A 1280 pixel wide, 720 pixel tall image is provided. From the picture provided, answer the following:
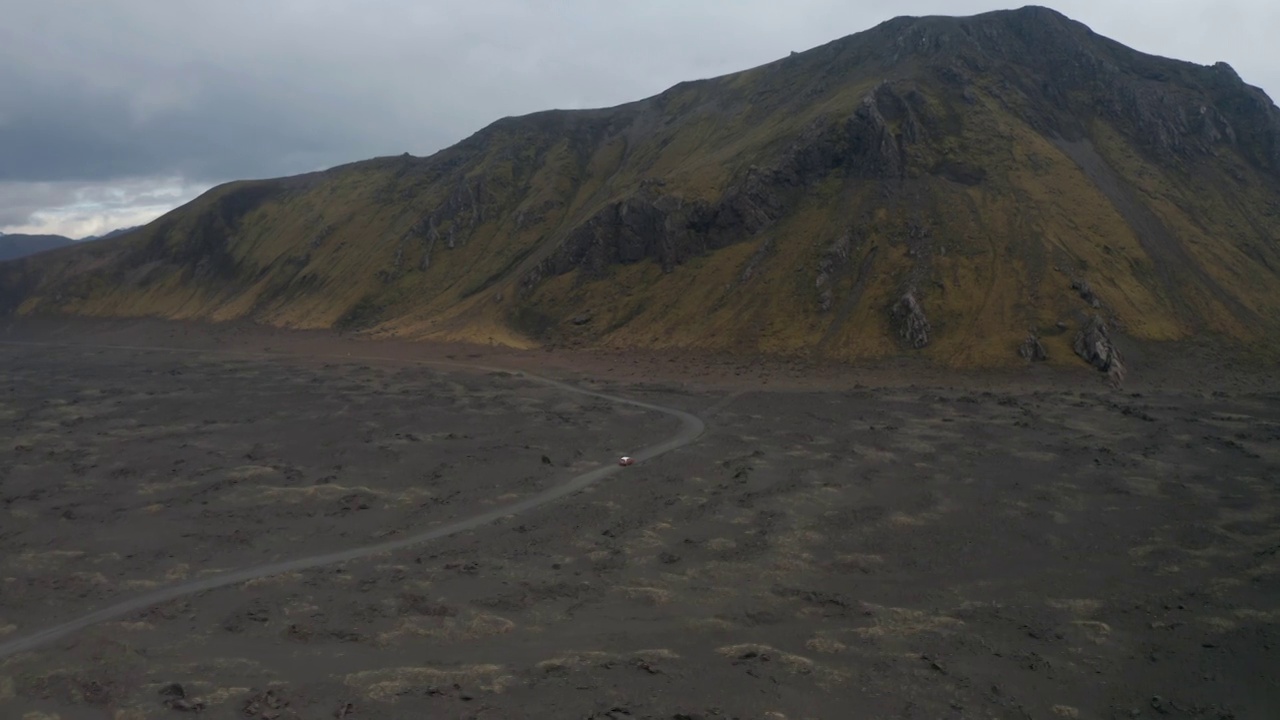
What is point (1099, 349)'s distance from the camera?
5066 centimetres

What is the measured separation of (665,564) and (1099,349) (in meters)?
39.9

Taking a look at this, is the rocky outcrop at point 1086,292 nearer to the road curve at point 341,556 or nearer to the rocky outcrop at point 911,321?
the rocky outcrop at point 911,321

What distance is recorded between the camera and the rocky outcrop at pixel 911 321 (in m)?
56.2

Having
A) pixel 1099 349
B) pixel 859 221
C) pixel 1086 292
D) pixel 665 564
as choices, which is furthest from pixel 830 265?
pixel 665 564

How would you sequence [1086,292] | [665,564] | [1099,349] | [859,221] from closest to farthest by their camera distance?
[665,564], [1099,349], [1086,292], [859,221]

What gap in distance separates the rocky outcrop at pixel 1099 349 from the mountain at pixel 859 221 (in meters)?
0.21

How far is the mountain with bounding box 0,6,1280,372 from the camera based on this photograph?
196 ft

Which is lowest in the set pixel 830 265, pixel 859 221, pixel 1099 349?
pixel 1099 349

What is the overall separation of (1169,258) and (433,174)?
9230 centimetres

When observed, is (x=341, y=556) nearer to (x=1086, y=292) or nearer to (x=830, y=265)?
(x=830, y=265)

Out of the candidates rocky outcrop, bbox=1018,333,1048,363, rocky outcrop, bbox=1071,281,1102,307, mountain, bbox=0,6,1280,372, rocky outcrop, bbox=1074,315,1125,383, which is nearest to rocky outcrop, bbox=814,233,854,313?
mountain, bbox=0,6,1280,372

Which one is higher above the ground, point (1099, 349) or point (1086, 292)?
point (1086, 292)

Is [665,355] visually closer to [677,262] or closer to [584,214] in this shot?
[677,262]

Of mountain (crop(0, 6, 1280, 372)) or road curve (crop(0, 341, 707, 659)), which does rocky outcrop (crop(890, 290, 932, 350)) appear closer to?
mountain (crop(0, 6, 1280, 372))
